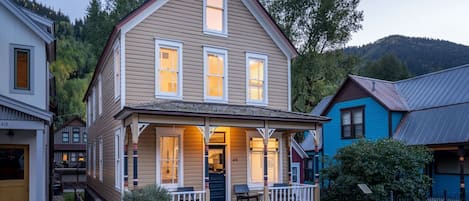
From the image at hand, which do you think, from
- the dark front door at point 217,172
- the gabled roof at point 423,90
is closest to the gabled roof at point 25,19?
the dark front door at point 217,172

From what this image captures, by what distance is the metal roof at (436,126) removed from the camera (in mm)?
17969

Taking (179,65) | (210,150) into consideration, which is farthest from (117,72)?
(210,150)

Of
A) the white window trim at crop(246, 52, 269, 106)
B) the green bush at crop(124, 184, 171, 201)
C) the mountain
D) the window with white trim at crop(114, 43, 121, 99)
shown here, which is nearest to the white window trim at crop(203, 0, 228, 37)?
the white window trim at crop(246, 52, 269, 106)

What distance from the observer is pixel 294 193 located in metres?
Result: 15.5

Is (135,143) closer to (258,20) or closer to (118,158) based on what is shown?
(118,158)

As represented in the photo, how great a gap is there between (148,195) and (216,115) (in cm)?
313

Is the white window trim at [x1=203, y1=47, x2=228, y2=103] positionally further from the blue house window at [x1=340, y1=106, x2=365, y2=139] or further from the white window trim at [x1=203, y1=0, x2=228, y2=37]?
the blue house window at [x1=340, y1=106, x2=365, y2=139]

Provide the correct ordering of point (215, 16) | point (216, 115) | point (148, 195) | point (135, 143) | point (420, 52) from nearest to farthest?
point (148, 195)
point (135, 143)
point (216, 115)
point (215, 16)
point (420, 52)

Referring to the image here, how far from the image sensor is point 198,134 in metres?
14.7

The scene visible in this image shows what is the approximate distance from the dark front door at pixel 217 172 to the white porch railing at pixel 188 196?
38.6 inches

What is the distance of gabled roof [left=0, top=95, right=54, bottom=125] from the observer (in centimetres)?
1152

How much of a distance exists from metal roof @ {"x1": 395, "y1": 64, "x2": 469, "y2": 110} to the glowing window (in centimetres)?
925

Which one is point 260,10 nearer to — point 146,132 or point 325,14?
point 146,132

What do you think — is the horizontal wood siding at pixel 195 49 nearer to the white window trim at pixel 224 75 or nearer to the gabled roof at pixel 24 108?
the white window trim at pixel 224 75
